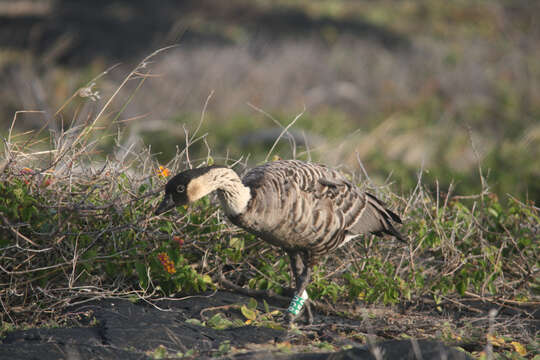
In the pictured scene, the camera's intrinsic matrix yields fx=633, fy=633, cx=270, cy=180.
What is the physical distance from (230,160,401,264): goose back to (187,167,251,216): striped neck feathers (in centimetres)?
6

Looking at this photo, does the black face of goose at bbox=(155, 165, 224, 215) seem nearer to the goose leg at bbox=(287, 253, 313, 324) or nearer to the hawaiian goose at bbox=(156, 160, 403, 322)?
the hawaiian goose at bbox=(156, 160, 403, 322)

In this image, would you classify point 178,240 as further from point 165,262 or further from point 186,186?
point 186,186

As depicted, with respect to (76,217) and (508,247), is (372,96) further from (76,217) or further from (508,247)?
(76,217)

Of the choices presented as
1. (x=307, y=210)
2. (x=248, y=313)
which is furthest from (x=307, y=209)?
(x=248, y=313)

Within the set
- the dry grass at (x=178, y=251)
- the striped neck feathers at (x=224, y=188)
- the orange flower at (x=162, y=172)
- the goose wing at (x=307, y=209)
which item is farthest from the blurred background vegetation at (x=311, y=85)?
the striped neck feathers at (x=224, y=188)

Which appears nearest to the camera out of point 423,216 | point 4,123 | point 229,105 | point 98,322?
point 98,322

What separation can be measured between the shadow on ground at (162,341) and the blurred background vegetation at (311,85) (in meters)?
3.95

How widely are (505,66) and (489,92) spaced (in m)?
1.92

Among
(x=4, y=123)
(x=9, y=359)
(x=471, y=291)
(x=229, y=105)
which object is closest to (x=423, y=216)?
(x=471, y=291)

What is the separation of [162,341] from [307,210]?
53.5 inches

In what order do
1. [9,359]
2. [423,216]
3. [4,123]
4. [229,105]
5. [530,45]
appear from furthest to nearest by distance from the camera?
[530,45]
[229,105]
[4,123]
[423,216]
[9,359]

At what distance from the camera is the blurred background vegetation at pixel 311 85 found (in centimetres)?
1170

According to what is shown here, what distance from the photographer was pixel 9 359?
3.61 metres

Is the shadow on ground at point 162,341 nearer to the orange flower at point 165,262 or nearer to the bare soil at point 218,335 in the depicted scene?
the bare soil at point 218,335
